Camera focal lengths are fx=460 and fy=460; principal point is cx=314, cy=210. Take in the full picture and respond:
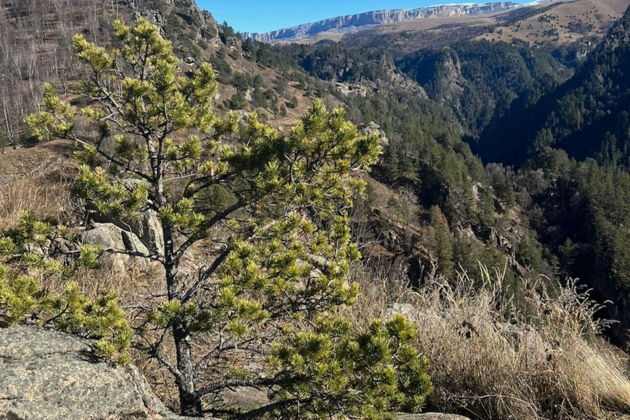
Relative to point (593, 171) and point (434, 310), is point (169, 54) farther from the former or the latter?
point (593, 171)

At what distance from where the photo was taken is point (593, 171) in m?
80.6

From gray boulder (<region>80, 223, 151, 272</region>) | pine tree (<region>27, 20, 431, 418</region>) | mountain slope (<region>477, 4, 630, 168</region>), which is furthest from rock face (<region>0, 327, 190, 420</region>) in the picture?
mountain slope (<region>477, 4, 630, 168</region>)

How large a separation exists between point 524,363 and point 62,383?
325 centimetres

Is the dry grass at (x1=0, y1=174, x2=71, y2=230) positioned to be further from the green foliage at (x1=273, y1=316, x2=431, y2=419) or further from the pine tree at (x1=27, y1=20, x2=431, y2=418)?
the green foliage at (x1=273, y1=316, x2=431, y2=419)

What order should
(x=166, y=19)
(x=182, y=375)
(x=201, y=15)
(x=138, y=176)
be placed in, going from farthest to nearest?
(x=201, y=15) < (x=166, y=19) < (x=138, y=176) < (x=182, y=375)

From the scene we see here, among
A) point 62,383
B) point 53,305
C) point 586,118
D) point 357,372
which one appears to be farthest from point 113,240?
point 586,118

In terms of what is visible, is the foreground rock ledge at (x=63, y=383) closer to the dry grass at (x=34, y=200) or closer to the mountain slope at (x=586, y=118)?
the dry grass at (x=34, y=200)

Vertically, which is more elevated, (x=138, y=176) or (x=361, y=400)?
(x=138, y=176)

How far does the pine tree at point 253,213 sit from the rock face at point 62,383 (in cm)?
47

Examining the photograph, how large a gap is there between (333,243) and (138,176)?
1651mm

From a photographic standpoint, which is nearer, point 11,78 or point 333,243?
point 333,243

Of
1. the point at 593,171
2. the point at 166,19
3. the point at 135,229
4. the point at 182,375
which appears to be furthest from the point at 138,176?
the point at 166,19

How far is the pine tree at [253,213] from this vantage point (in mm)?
2811

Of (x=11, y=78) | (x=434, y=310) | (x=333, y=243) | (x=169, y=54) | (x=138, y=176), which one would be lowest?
(x=434, y=310)
